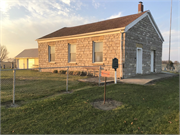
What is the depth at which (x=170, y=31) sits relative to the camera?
92.3 feet

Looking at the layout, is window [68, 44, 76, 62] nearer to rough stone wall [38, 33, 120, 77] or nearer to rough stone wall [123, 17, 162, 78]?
rough stone wall [38, 33, 120, 77]

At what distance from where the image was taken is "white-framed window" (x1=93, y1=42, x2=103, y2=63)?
39.1 ft

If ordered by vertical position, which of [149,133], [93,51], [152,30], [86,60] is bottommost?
[149,133]

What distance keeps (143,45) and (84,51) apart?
18.5 ft

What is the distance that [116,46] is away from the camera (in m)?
10.8

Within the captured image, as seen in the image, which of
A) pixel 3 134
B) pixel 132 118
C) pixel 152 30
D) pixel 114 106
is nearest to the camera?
pixel 3 134

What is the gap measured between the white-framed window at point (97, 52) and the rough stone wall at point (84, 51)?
0.94 feet

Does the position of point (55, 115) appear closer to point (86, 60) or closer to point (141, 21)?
point (86, 60)

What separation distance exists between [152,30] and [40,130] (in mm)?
14526

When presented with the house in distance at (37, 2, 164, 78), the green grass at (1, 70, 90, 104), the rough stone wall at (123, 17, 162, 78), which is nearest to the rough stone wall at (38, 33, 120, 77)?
the house in distance at (37, 2, 164, 78)

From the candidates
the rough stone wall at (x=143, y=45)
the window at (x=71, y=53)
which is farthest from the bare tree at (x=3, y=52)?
the rough stone wall at (x=143, y=45)

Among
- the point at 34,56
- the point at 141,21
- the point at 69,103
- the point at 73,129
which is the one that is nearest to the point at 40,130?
the point at 73,129

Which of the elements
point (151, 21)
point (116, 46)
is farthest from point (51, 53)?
point (151, 21)

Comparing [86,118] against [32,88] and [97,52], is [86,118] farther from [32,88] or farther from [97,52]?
[97,52]
